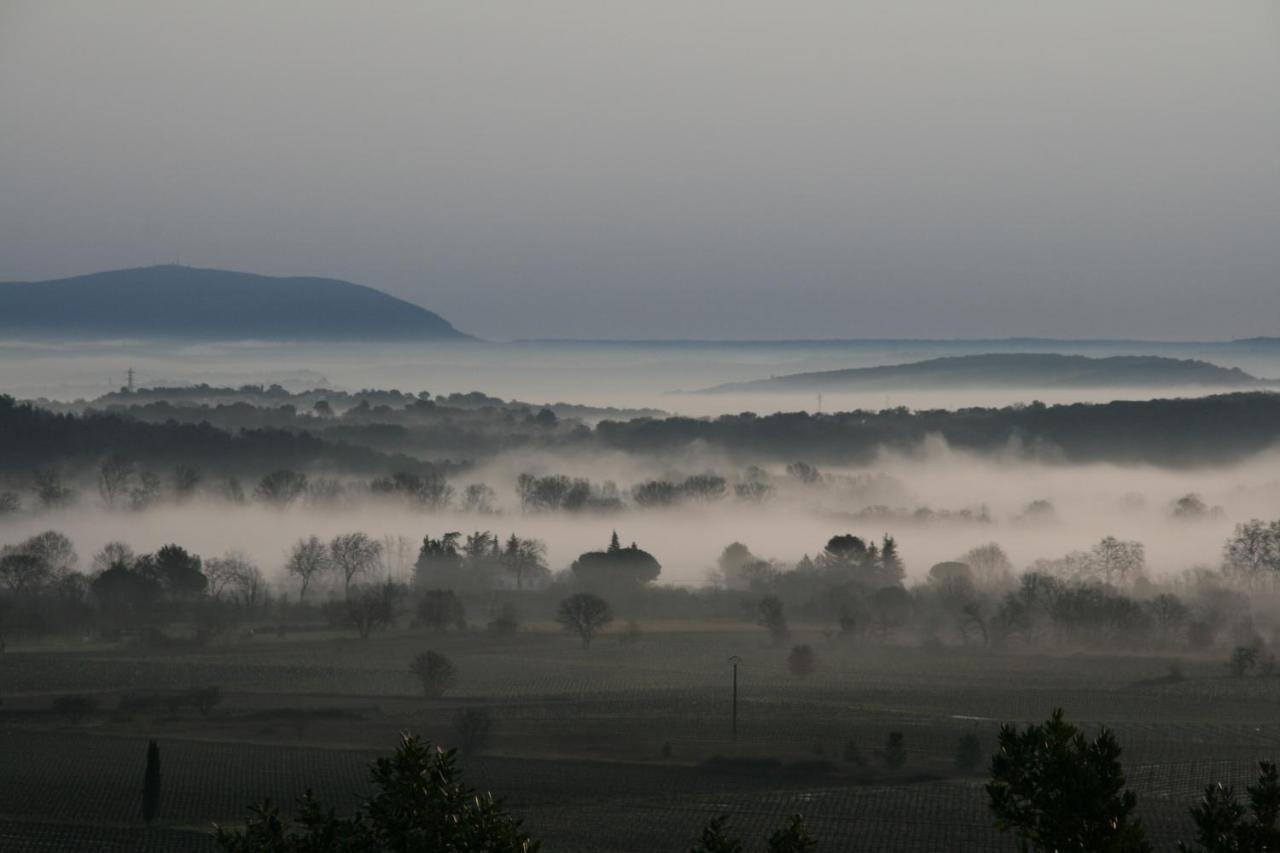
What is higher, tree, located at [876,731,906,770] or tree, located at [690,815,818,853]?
tree, located at [690,815,818,853]

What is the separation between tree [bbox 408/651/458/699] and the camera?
302 ft

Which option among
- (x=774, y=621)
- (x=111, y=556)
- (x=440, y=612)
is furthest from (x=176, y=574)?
(x=774, y=621)

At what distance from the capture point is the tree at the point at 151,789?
60.7m

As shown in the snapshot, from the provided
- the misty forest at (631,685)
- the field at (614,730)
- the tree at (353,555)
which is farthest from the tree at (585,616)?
the tree at (353,555)

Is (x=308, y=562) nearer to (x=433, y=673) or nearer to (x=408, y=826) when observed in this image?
(x=433, y=673)

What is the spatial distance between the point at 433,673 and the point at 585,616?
86.5 ft

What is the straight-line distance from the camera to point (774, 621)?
118375 millimetres

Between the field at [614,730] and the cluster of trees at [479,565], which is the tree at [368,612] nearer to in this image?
the field at [614,730]

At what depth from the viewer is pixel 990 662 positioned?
109 m

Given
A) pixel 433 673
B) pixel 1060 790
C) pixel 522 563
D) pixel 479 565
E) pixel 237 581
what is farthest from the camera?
pixel 479 565

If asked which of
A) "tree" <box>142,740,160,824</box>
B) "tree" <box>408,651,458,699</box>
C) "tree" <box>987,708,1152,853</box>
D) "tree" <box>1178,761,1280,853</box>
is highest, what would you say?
"tree" <box>987,708,1152,853</box>

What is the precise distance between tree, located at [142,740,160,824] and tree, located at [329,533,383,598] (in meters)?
91.2

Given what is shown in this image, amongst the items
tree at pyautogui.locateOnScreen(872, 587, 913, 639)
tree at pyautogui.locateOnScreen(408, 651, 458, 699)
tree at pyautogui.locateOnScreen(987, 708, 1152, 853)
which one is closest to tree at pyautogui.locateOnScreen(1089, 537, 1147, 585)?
tree at pyautogui.locateOnScreen(872, 587, 913, 639)

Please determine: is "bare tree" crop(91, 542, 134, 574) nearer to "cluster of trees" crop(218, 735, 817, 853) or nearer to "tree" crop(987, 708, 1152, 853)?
"cluster of trees" crop(218, 735, 817, 853)
